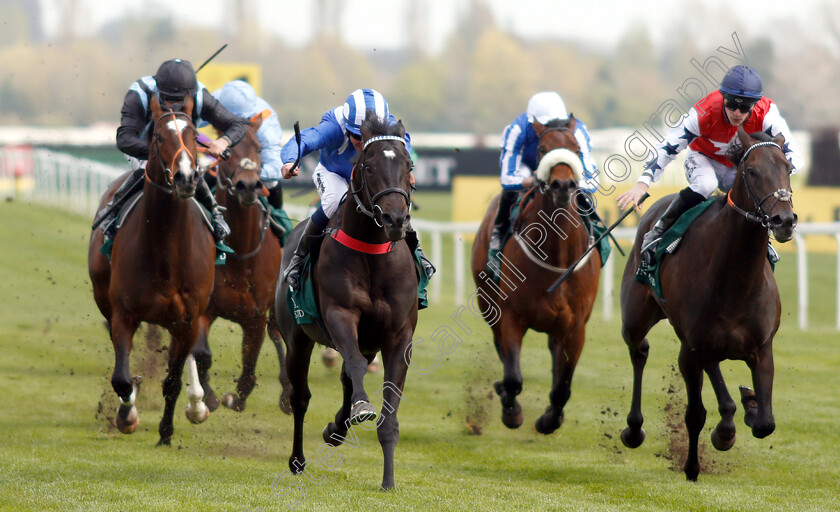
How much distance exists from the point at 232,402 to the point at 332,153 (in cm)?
207

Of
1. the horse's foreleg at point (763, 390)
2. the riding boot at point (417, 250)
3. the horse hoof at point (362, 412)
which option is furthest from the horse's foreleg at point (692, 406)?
the horse hoof at point (362, 412)

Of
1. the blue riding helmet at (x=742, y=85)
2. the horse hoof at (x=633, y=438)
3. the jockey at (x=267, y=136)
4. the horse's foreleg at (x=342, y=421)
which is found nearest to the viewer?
the blue riding helmet at (x=742, y=85)

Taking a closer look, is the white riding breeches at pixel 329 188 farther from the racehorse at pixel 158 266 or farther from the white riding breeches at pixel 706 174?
the white riding breeches at pixel 706 174

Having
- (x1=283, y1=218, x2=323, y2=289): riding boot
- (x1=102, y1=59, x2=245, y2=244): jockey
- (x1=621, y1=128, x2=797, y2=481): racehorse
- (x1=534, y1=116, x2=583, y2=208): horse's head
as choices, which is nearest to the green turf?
(x1=621, y1=128, x2=797, y2=481): racehorse

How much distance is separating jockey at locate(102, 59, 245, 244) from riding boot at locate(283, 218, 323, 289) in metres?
0.87

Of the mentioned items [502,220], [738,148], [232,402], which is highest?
[738,148]

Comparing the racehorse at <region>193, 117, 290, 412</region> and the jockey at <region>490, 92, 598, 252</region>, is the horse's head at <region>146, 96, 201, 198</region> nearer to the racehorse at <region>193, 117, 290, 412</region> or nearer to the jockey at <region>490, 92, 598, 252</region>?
the racehorse at <region>193, 117, 290, 412</region>

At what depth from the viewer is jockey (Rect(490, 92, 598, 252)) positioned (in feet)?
22.7

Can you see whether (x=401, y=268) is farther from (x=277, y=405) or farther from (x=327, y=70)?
(x=327, y=70)

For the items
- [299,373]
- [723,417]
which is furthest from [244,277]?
[723,417]

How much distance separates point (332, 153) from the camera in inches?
227

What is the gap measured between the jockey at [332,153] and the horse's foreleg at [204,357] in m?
1.63

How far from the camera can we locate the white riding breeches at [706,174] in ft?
19.4

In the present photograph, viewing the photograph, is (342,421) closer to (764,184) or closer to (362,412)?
(362,412)
